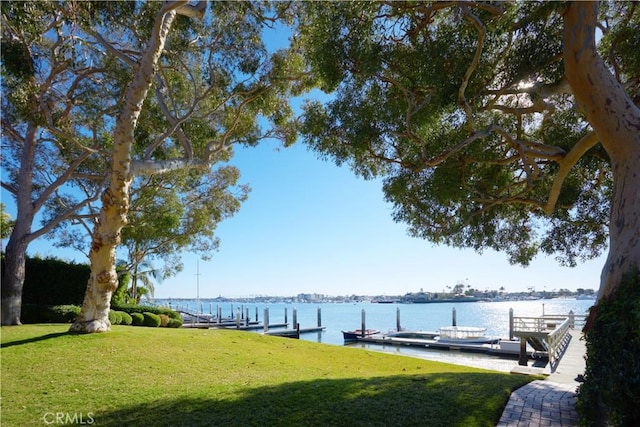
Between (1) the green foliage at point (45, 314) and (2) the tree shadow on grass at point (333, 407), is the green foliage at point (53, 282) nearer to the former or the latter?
(1) the green foliage at point (45, 314)

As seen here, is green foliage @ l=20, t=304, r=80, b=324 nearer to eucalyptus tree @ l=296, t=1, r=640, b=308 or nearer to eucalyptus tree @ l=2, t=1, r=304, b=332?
eucalyptus tree @ l=2, t=1, r=304, b=332

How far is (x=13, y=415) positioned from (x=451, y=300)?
369ft

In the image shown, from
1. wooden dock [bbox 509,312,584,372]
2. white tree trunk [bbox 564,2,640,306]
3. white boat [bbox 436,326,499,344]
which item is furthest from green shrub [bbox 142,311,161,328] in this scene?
white tree trunk [bbox 564,2,640,306]

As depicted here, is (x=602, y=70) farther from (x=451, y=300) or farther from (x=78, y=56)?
(x=451, y=300)

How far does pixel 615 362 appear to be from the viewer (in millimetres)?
3855

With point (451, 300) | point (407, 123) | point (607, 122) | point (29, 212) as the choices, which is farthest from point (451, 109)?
point (451, 300)

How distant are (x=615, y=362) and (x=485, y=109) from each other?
4888mm

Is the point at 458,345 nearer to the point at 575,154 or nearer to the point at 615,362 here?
the point at 575,154

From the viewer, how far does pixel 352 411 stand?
5023 mm

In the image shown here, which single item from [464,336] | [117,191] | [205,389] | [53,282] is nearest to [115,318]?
[53,282]

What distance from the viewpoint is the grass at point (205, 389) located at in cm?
482

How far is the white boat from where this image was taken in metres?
23.8

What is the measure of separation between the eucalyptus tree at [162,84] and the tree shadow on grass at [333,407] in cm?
604

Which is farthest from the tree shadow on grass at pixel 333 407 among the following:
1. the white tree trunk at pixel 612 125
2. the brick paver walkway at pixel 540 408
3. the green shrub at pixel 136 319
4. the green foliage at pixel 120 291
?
the green foliage at pixel 120 291
